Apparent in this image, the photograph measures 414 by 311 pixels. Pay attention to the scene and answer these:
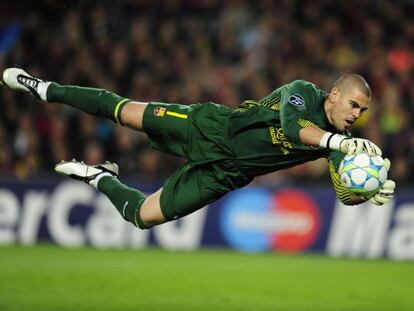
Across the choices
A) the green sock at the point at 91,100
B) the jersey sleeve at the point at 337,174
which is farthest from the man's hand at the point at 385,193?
the green sock at the point at 91,100

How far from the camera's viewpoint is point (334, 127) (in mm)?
8336

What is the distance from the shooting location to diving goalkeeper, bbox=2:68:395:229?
8164mm

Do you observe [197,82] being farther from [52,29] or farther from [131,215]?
[131,215]

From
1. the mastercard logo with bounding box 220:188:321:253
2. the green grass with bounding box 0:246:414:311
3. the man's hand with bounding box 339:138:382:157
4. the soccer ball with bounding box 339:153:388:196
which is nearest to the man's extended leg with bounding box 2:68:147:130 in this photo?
the green grass with bounding box 0:246:414:311

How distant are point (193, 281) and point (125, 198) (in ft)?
7.15

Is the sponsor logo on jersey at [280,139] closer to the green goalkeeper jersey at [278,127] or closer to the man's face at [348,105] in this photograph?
the green goalkeeper jersey at [278,127]

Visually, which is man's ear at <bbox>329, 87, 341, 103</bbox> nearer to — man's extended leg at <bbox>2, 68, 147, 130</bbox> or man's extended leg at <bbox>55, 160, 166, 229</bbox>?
man's extended leg at <bbox>2, 68, 147, 130</bbox>

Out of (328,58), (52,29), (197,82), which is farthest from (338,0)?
(52,29)

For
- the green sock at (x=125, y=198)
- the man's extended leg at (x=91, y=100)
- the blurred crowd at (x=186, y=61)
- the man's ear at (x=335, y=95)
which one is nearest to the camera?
the man's ear at (x=335, y=95)

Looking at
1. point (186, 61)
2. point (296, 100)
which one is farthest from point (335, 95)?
point (186, 61)

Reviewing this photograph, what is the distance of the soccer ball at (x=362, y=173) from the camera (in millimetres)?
7621

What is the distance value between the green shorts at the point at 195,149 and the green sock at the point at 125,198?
1.00 ft

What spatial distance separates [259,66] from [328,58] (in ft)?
4.36

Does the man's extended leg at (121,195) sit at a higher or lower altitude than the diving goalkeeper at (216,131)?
lower
